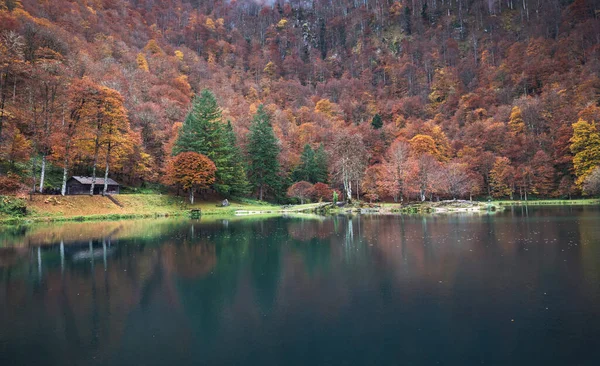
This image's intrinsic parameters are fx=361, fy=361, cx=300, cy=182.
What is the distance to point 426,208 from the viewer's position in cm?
4522

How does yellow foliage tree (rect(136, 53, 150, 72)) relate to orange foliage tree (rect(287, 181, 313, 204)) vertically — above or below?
above

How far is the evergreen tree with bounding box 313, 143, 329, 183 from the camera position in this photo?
68238 millimetres

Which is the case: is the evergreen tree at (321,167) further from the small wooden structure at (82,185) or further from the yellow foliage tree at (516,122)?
the yellow foliage tree at (516,122)

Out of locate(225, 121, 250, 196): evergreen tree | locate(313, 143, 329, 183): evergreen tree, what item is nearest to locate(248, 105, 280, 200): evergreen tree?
locate(225, 121, 250, 196): evergreen tree

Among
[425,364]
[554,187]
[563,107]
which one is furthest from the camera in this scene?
[563,107]

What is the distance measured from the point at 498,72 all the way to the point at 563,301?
105 metres

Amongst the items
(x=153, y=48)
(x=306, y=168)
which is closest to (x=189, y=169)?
(x=306, y=168)

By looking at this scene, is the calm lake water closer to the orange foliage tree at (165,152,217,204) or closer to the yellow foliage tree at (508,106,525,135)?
the orange foliage tree at (165,152,217,204)

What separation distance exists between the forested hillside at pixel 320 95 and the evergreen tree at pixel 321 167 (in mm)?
277

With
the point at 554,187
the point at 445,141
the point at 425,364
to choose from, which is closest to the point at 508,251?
the point at 425,364

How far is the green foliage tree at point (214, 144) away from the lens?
5075cm

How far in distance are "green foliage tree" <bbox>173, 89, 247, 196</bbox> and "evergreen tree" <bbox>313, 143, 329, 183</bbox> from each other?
1655 centimetres

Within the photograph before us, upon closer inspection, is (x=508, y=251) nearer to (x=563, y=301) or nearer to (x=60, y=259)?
(x=563, y=301)

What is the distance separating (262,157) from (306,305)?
53.1 m
